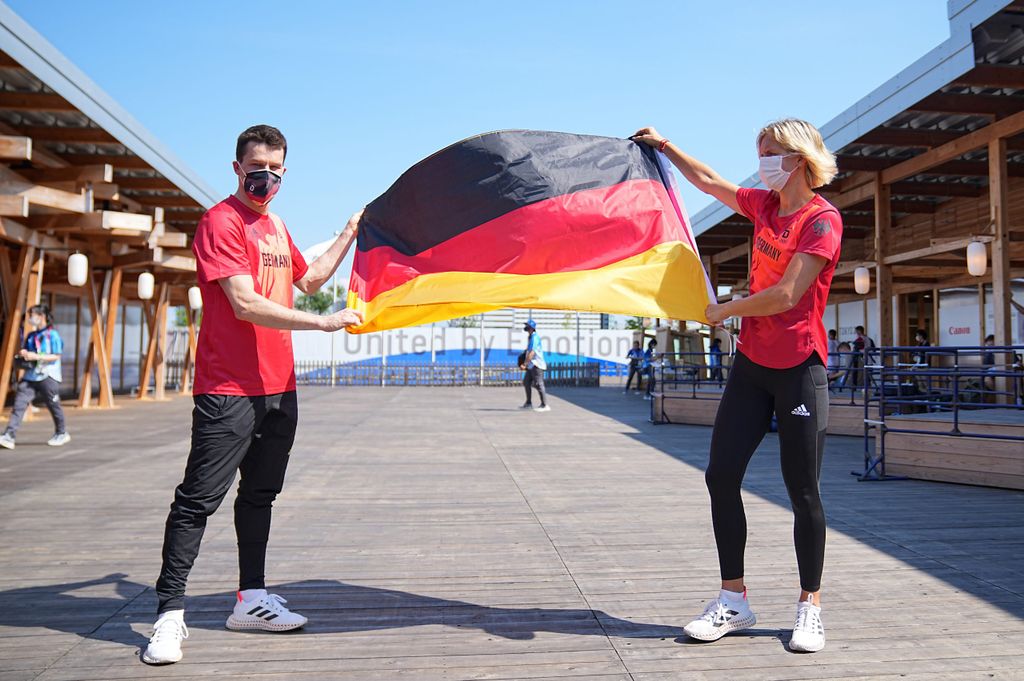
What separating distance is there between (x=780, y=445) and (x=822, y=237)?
0.82 meters

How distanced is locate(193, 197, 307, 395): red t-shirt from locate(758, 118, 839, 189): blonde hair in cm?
216

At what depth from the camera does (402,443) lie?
436 inches

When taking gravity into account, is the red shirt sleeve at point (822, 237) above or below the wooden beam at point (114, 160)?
below

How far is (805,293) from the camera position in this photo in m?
3.14

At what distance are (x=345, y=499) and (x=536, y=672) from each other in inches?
161

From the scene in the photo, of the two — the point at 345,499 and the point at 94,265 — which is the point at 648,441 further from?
the point at 94,265

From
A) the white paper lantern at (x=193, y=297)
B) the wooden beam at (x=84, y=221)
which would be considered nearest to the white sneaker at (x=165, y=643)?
the wooden beam at (x=84, y=221)

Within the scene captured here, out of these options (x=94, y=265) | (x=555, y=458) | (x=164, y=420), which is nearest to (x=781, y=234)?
(x=555, y=458)

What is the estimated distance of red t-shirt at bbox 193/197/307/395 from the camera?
10.6 ft

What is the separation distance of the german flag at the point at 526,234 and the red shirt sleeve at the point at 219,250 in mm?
622

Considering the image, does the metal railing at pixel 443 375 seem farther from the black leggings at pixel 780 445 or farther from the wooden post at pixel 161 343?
the black leggings at pixel 780 445

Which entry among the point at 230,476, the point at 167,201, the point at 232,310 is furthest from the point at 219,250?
the point at 167,201

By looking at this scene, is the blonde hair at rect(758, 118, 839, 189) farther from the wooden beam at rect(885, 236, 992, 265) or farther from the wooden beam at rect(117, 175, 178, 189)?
the wooden beam at rect(117, 175, 178, 189)

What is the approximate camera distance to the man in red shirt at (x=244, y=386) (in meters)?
3.18
